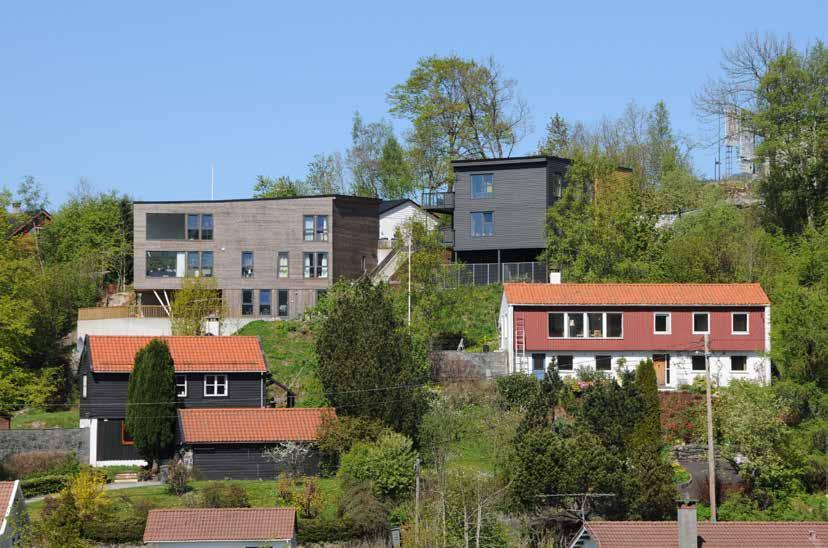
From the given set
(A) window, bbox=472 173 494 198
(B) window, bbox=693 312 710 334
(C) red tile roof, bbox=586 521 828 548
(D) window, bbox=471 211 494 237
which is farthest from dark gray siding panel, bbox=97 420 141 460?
(A) window, bbox=472 173 494 198

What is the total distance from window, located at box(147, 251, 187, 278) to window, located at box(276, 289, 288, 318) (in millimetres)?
5363

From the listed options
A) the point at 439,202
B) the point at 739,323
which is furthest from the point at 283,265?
the point at 739,323

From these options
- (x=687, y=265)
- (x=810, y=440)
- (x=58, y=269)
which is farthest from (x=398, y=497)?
(x=58, y=269)

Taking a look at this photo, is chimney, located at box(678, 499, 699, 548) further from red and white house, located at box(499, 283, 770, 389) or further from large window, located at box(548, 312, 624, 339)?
large window, located at box(548, 312, 624, 339)

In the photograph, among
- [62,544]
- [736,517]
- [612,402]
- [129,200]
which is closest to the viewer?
[62,544]

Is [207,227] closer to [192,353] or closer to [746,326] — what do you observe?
[192,353]

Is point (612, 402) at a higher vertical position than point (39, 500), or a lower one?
higher

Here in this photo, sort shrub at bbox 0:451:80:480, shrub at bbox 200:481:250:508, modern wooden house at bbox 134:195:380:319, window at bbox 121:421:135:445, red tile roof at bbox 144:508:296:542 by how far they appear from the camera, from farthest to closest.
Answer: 1. modern wooden house at bbox 134:195:380:319
2. window at bbox 121:421:135:445
3. shrub at bbox 0:451:80:480
4. shrub at bbox 200:481:250:508
5. red tile roof at bbox 144:508:296:542

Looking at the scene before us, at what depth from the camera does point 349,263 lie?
7462 centimetres

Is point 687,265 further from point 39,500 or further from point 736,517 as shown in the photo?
point 39,500

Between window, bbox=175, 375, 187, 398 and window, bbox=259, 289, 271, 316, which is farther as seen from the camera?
window, bbox=259, 289, 271, 316

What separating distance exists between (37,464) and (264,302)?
2299 centimetres

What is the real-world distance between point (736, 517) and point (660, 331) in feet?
48.8

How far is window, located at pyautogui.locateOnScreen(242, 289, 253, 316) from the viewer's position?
72.6 meters
